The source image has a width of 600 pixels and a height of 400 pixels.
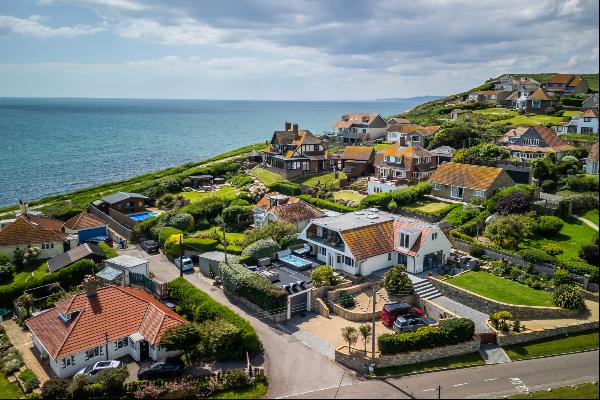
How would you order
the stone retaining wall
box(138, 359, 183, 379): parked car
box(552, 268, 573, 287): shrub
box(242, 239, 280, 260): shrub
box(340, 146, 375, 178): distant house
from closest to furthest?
the stone retaining wall, box(138, 359, 183, 379): parked car, box(552, 268, 573, 287): shrub, box(242, 239, 280, 260): shrub, box(340, 146, 375, 178): distant house

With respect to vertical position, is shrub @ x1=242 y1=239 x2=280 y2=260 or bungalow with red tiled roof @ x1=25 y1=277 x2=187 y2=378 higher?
shrub @ x1=242 y1=239 x2=280 y2=260

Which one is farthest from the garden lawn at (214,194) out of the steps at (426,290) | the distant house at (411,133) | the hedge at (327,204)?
the steps at (426,290)

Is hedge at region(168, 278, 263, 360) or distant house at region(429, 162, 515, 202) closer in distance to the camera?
hedge at region(168, 278, 263, 360)

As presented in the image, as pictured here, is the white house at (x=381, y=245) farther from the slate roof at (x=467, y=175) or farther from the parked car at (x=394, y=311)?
the slate roof at (x=467, y=175)

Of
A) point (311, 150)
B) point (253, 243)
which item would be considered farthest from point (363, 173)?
point (253, 243)

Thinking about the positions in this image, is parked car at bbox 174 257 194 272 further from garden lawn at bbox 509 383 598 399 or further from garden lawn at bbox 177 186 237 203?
garden lawn at bbox 509 383 598 399

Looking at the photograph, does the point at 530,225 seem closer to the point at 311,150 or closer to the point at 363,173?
the point at 363,173

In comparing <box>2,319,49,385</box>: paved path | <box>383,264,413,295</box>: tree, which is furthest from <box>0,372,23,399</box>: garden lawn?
<box>383,264,413,295</box>: tree
